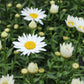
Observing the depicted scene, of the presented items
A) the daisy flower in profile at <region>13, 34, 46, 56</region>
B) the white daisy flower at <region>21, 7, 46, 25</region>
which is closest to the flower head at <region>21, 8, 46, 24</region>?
the white daisy flower at <region>21, 7, 46, 25</region>

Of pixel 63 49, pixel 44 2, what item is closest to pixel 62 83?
pixel 63 49

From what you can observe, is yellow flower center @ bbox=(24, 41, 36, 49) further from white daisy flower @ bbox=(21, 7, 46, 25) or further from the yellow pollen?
white daisy flower @ bbox=(21, 7, 46, 25)

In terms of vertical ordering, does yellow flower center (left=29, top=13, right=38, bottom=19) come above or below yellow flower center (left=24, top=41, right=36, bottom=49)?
above

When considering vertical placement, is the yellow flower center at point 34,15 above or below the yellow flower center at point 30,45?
above

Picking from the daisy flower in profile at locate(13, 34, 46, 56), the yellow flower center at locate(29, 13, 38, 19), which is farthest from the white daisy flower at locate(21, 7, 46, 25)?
the daisy flower in profile at locate(13, 34, 46, 56)

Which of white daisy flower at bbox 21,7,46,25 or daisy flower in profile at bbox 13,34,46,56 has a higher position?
white daisy flower at bbox 21,7,46,25

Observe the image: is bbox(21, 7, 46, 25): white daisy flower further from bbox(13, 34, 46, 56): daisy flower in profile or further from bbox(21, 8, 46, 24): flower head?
bbox(13, 34, 46, 56): daisy flower in profile

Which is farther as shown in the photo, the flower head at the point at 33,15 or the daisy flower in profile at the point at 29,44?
the flower head at the point at 33,15

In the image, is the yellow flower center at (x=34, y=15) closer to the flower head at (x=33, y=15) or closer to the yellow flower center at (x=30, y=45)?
the flower head at (x=33, y=15)

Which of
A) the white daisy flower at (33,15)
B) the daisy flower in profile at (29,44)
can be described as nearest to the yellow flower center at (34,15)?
the white daisy flower at (33,15)

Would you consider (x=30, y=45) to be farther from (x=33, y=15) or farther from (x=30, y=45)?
(x=33, y=15)

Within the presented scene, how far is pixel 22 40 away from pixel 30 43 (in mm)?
94

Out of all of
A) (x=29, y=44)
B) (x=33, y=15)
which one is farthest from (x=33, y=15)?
(x=29, y=44)

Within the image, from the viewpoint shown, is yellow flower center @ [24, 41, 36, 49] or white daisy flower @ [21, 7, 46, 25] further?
white daisy flower @ [21, 7, 46, 25]
